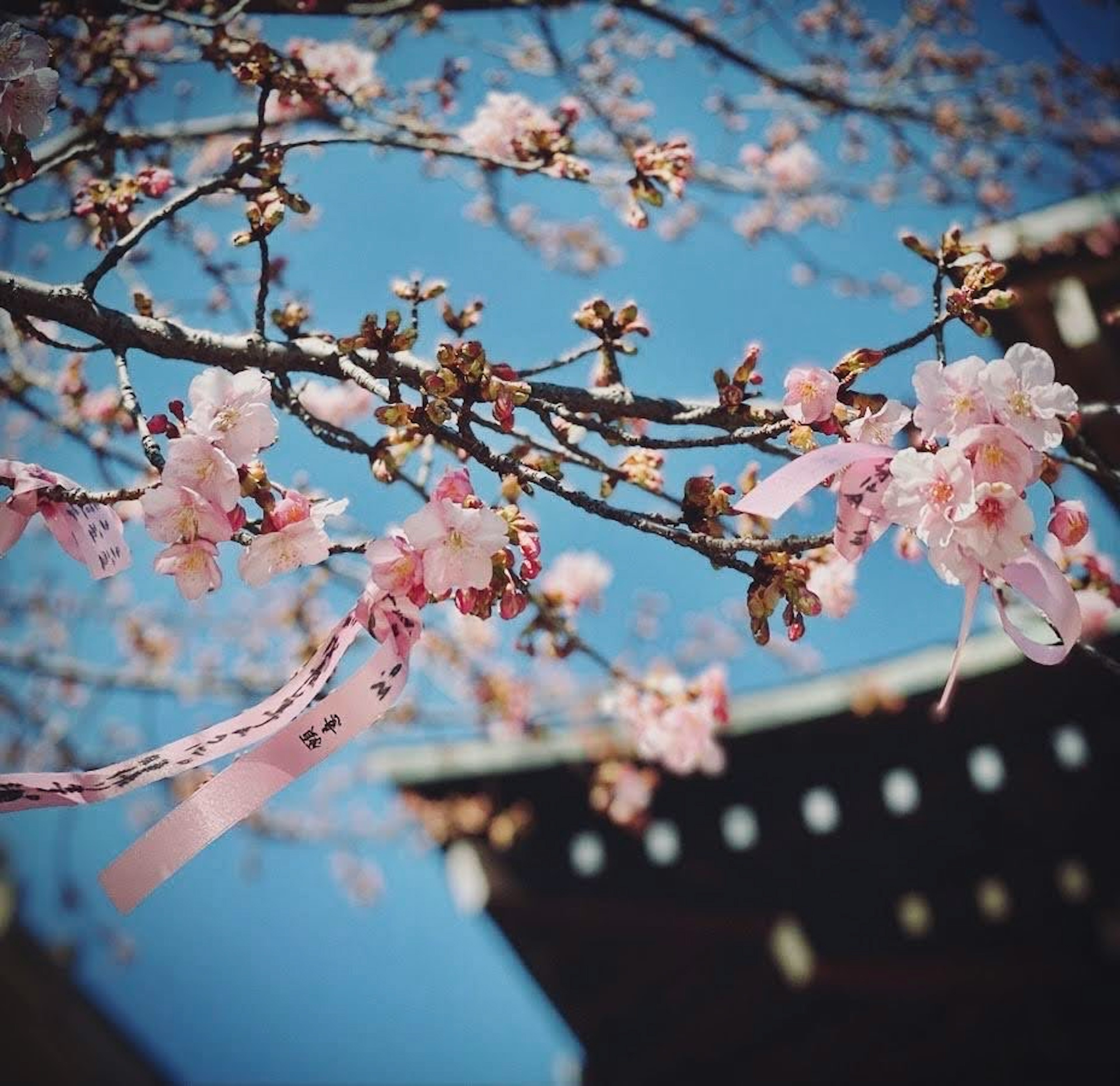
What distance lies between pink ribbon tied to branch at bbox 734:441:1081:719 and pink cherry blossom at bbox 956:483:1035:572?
0.11 ft

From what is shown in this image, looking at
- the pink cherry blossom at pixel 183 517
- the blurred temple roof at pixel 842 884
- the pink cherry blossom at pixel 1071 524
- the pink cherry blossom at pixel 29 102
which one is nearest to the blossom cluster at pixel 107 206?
the pink cherry blossom at pixel 29 102

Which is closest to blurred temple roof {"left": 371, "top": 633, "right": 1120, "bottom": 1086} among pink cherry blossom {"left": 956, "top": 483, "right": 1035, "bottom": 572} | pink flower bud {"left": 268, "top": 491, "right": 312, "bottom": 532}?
pink cherry blossom {"left": 956, "top": 483, "right": 1035, "bottom": 572}

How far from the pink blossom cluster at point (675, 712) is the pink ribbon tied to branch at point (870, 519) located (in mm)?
1392

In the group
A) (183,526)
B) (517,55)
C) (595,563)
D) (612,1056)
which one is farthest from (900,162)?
(612,1056)

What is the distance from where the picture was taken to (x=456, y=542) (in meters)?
1.30

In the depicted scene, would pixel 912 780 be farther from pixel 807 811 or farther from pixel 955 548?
pixel 955 548

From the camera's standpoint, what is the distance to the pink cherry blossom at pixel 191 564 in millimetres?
1331

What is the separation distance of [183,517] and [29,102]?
0.96 metres

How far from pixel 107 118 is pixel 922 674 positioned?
460cm

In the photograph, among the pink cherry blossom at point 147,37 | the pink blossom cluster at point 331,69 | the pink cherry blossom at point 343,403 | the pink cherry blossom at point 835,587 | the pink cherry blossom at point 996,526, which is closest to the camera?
the pink cherry blossom at point 996,526

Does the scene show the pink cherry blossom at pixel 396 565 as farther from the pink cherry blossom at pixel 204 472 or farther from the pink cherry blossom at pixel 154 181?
the pink cherry blossom at pixel 154 181

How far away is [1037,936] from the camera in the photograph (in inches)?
174

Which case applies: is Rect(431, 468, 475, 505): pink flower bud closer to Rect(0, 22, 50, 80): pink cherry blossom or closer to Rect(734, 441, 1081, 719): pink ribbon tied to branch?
Rect(734, 441, 1081, 719): pink ribbon tied to branch

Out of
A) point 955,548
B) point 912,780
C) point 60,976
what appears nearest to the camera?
point 955,548
